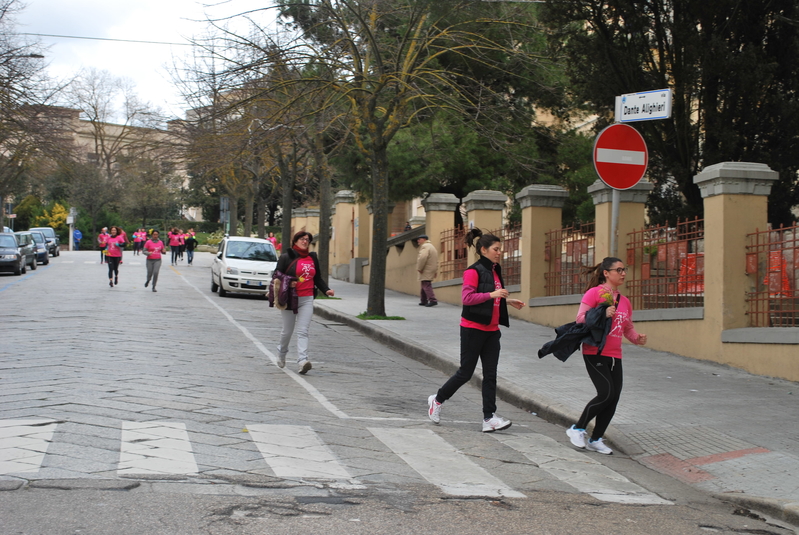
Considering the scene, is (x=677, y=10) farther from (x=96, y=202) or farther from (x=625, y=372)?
(x=96, y=202)

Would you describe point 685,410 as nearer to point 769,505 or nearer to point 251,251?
point 769,505

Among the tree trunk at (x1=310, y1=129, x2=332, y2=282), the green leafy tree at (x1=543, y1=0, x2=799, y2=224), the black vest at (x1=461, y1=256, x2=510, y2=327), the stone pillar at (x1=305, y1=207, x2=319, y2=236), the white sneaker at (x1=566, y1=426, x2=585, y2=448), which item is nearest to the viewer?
the white sneaker at (x1=566, y1=426, x2=585, y2=448)

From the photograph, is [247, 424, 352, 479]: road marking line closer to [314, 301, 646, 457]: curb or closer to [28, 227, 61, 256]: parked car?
[314, 301, 646, 457]: curb

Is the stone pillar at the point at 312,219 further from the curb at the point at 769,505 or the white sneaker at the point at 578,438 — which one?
the curb at the point at 769,505

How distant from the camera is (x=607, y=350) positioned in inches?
271

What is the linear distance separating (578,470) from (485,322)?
1631mm

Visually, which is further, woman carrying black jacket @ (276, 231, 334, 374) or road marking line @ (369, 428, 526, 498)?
woman carrying black jacket @ (276, 231, 334, 374)

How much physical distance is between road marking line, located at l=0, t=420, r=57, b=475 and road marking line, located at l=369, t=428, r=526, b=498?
248cm

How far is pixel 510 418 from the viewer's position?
27.6ft

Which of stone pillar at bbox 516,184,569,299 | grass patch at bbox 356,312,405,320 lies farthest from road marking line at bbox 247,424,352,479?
stone pillar at bbox 516,184,569,299

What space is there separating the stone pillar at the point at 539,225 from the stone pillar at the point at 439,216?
590 cm

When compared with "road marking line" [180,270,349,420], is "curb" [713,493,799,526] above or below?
below

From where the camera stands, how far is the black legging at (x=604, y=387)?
6.82 metres

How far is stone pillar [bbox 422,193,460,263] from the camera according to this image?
73.6 feet
